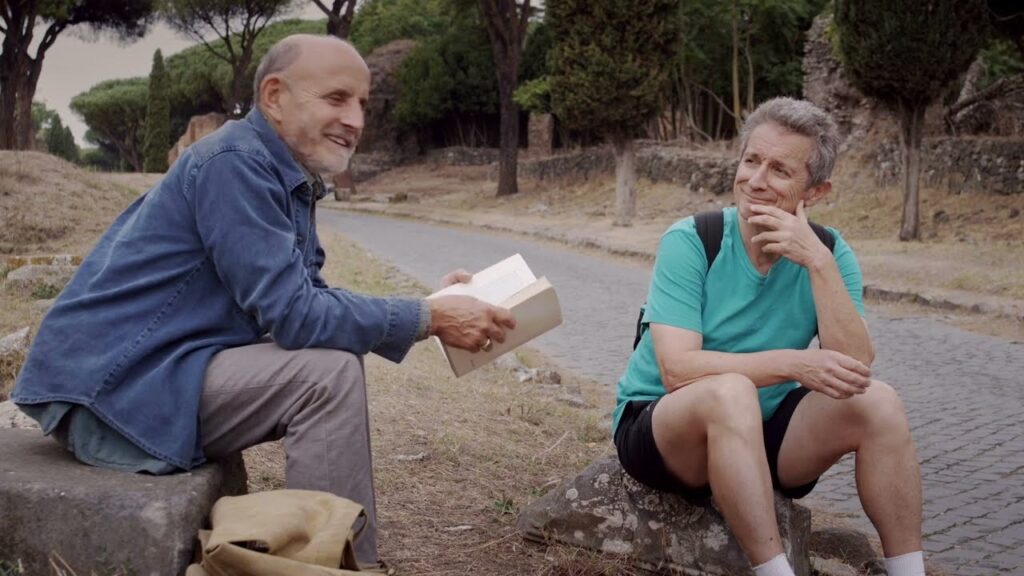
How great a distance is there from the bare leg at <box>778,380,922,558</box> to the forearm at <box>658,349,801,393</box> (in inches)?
7.0

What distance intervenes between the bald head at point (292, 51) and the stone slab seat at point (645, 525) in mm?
1728

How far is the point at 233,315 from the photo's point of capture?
3.37 m

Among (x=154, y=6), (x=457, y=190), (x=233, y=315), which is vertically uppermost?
(x=154, y=6)

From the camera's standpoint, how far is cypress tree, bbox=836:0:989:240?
16.4m

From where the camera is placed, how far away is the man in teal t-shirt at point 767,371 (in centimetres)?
340

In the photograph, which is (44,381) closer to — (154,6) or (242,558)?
(242,558)

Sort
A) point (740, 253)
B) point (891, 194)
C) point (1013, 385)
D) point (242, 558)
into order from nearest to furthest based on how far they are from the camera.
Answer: point (242, 558) → point (740, 253) → point (1013, 385) → point (891, 194)

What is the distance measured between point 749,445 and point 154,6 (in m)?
35.2

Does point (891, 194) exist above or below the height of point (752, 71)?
below

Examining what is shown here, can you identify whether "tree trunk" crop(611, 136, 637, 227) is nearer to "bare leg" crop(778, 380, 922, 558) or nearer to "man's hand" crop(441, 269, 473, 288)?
"man's hand" crop(441, 269, 473, 288)

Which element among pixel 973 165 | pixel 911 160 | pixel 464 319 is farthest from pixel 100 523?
pixel 973 165

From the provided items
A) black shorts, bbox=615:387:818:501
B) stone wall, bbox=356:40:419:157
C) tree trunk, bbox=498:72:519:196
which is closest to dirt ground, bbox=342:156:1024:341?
tree trunk, bbox=498:72:519:196

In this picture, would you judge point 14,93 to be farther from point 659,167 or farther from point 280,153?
point 280,153

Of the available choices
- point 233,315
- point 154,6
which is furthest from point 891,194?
point 154,6
